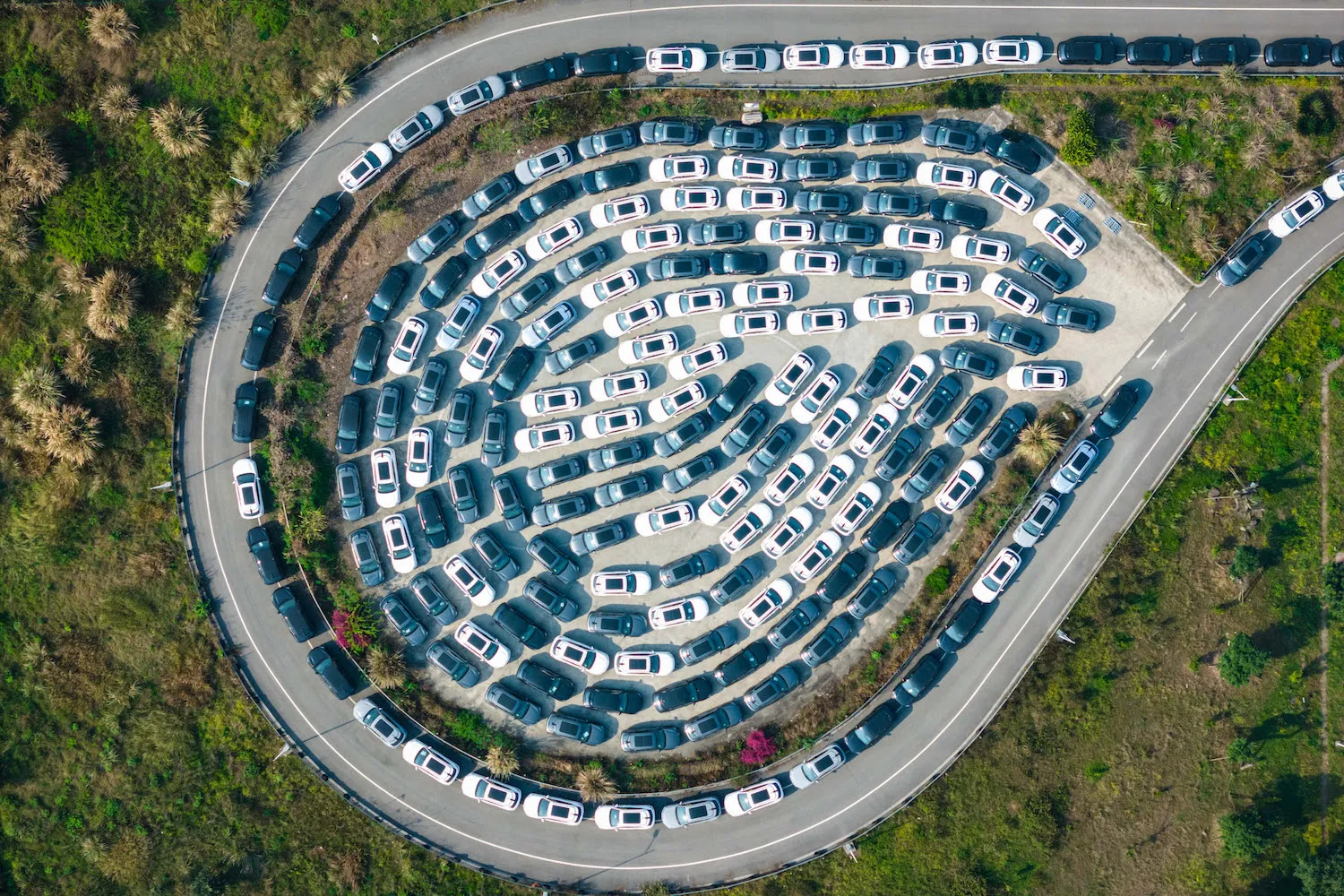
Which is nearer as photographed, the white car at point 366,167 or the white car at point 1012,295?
the white car at point 1012,295

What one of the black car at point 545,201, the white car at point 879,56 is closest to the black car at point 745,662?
the black car at point 545,201

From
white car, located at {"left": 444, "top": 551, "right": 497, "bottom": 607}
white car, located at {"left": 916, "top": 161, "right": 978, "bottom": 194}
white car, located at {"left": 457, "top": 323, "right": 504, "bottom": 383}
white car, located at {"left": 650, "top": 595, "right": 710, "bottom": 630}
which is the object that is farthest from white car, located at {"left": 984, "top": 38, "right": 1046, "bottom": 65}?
white car, located at {"left": 444, "top": 551, "right": 497, "bottom": 607}

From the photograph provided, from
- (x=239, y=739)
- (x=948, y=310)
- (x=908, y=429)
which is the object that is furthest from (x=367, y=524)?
(x=948, y=310)

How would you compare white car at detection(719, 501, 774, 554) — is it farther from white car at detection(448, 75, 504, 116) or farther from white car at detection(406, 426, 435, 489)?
white car at detection(448, 75, 504, 116)

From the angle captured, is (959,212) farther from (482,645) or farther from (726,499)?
(482,645)

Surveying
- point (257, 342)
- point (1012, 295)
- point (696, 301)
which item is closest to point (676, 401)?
point (696, 301)

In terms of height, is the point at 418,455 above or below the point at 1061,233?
below

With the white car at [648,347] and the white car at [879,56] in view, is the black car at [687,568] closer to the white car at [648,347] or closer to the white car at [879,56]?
the white car at [648,347]
